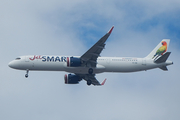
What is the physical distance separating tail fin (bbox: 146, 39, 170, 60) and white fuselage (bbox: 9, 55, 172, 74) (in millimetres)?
2172

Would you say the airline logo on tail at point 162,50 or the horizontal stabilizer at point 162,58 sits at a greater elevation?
the airline logo on tail at point 162,50

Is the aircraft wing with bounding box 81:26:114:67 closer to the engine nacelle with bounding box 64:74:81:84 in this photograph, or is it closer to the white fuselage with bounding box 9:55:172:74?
the white fuselage with bounding box 9:55:172:74

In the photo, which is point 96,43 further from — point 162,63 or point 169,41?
point 169,41

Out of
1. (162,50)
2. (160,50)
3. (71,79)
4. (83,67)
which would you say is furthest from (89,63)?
(162,50)

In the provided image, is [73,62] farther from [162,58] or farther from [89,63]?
[162,58]

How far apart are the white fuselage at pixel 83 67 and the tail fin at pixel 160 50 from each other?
2.17 metres

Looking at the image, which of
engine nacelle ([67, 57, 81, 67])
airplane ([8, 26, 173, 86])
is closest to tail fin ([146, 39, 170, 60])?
airplane ([8, 26, 173, 86])

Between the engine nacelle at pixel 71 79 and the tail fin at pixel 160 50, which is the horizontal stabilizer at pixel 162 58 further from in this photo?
the engine nacelle at pixel 71 79

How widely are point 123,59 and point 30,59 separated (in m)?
16.9

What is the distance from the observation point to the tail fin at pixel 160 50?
67.9 meters

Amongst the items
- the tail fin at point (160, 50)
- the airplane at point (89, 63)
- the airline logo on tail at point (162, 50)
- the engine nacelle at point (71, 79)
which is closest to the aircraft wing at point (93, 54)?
the airplane at point (89, 63)

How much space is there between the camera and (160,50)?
227ft

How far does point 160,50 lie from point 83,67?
16.1 meters

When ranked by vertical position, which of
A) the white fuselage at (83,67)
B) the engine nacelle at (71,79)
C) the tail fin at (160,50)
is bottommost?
the engine nacelle at (71,79)
